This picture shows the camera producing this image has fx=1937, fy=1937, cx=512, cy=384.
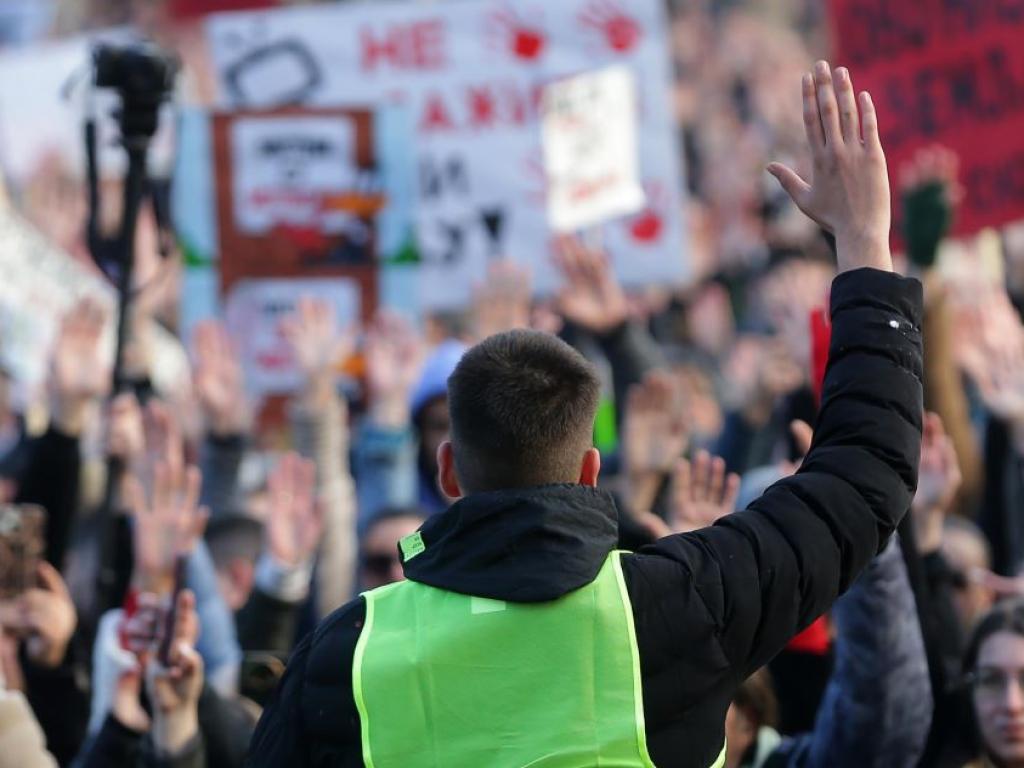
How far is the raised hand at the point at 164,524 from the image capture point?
416cm

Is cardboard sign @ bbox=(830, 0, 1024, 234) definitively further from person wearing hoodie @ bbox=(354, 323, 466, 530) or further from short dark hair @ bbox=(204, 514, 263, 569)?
short dark hair @ bbox=(204, 514, 263, 569)

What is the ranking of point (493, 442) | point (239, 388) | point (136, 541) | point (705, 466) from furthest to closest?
point (239, 388), point (136, 541), point (705, 466), point (493, 442)

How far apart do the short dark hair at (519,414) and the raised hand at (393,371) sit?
3.76 meters

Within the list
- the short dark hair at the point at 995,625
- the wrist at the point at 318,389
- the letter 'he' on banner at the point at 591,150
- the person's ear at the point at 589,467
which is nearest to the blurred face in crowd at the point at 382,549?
the wrist at the point at 318,389

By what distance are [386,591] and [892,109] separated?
17.1ft

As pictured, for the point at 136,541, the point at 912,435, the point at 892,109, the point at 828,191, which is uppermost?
the point at 892,109

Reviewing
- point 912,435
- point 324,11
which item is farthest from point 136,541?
point 324,11

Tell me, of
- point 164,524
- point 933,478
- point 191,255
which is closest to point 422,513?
point 164,524

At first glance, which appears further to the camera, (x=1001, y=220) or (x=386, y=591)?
(x=1001, y=220)

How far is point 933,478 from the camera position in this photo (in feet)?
13.2

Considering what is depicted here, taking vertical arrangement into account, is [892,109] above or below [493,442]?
above

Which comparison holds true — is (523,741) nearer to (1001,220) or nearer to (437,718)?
(437,718)

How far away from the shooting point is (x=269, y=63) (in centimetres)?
779

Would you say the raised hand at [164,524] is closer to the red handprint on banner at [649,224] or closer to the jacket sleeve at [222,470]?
the jacket sleeve at [222,470]
